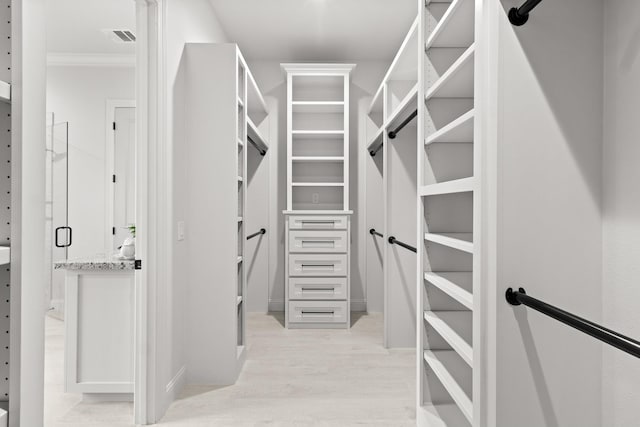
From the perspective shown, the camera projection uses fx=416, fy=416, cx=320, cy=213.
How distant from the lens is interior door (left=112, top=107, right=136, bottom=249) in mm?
4461

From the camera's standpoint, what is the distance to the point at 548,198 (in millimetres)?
1294

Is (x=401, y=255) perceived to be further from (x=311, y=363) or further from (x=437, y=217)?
(x=437, y=217)

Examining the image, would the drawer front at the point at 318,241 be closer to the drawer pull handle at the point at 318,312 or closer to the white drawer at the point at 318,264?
the white drawer at the point at 318,264

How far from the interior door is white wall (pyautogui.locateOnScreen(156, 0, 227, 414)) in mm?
2068

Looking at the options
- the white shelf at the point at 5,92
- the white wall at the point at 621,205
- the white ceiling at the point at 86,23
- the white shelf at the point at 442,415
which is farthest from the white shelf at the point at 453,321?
the white ceiling at the point at 86,23

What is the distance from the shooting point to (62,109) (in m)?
4.46

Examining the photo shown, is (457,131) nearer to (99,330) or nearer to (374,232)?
(99,330)

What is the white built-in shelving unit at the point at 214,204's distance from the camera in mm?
2684

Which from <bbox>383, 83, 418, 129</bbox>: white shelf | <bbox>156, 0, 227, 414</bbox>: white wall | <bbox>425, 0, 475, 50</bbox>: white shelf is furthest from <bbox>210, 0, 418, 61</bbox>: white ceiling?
<bbox>425, 0, 475, 50</bbox>: white shelf

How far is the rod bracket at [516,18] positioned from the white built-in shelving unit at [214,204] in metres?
1.82

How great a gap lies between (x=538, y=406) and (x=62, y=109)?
4.98 metres

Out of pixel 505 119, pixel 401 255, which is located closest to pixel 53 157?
pixel 401 255

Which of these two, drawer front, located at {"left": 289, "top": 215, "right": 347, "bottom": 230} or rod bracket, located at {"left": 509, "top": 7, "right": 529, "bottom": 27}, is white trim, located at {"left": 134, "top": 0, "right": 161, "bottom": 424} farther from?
drawer front, located at {"left": 289, "top": 215, "right": 347, "bottom": 230}

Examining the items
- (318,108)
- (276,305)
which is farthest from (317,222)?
(318,108)
